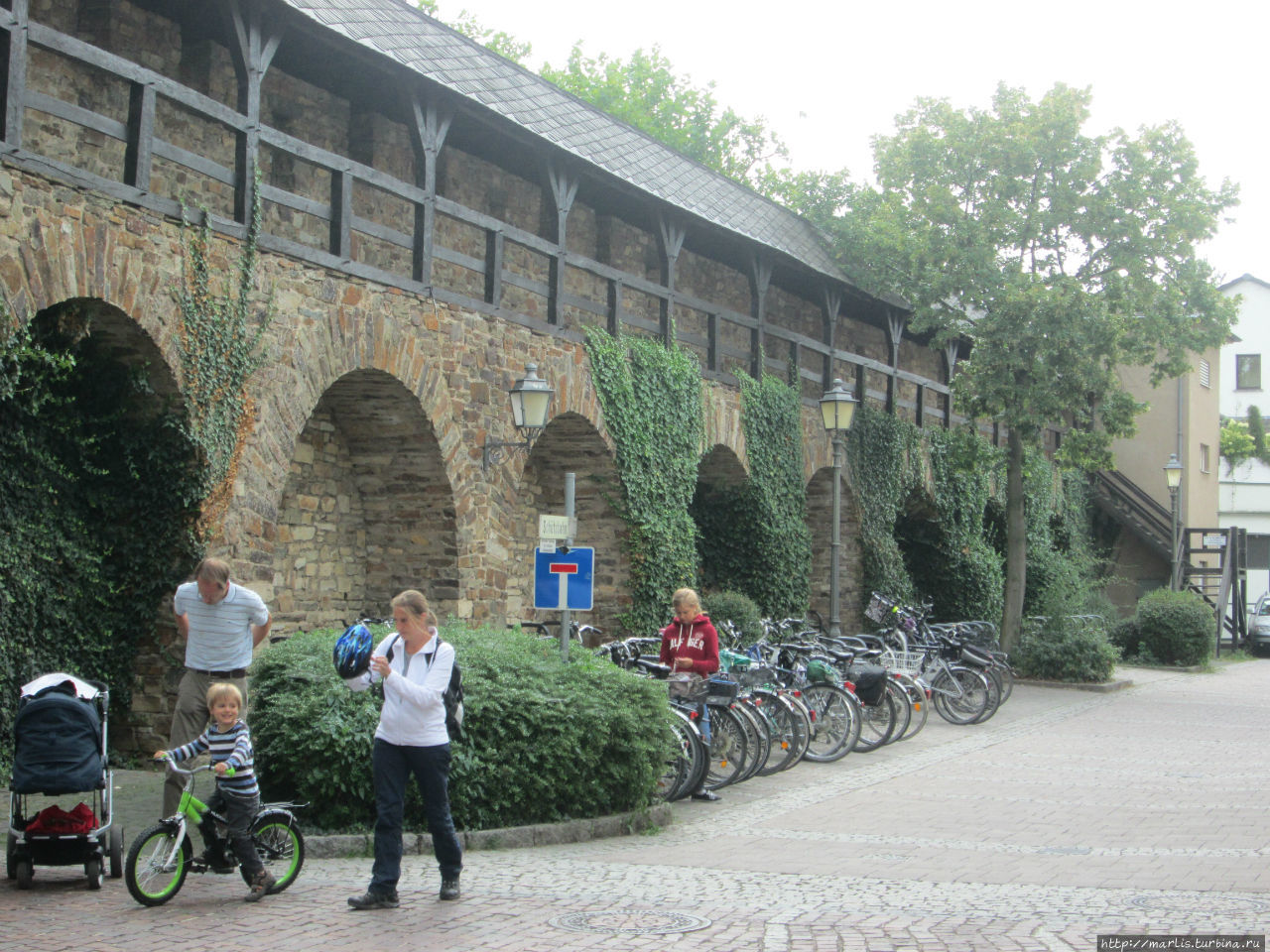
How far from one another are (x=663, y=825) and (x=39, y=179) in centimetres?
577

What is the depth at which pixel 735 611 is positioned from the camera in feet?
56.5

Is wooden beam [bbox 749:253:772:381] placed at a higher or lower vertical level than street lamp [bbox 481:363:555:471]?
higher

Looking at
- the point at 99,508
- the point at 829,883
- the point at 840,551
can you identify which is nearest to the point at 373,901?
the point at 829,883

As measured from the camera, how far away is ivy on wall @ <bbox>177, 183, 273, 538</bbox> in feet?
33.7

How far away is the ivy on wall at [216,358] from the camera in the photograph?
10281mm

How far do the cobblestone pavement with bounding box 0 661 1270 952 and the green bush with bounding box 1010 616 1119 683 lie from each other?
8956mm

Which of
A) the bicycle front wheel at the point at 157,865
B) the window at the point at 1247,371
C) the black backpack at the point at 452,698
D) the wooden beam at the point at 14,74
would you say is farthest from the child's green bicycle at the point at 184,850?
the window at the point at 1247,371

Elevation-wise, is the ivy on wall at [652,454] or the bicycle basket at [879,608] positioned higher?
the ivy on wall at [652,454]

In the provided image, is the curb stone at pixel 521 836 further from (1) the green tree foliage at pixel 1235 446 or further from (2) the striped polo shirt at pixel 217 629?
(1) the green tree foliage at pixel 1235 446

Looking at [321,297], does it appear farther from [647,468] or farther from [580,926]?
[580,926]

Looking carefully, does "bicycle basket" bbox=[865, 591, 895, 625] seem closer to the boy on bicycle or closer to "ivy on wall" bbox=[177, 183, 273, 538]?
"ivy on wall" bbox=[177, 183, 273, 538]

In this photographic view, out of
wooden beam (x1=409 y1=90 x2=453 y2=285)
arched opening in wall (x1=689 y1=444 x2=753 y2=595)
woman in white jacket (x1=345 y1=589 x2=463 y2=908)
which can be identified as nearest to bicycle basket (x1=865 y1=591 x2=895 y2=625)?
arched opening in wall (x1=689 y1=444 x2=753 y2=595)

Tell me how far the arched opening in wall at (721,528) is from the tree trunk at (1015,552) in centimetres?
525

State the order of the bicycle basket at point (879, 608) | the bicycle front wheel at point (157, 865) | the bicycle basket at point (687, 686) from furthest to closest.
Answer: the bicycle basket at point (879, 608) < the bicycle basket at point (687, 686) < the bicycle front wheel at point (157, 865)
